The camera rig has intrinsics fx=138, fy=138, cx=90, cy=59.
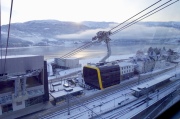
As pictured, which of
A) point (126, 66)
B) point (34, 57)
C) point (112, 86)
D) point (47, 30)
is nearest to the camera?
point (34, 57)

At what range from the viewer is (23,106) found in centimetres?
377

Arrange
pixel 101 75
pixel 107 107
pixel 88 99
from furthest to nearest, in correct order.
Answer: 1. pixel 101 75
2. pixel 88 99
3. pixel 107 107

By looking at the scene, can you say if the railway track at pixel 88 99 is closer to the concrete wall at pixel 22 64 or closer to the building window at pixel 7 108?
the building window at pixel 7 108

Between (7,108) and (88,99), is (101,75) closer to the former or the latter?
(88,99)

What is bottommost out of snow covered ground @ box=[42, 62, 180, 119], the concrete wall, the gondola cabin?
snow covered ground @ box=[42, 62, 180, 119]

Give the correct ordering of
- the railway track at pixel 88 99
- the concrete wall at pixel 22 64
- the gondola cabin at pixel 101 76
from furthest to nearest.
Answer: the gondola cabin at pixel 101 76
the railway track at pixel 88 99
the concrete wall at pixel 22 64

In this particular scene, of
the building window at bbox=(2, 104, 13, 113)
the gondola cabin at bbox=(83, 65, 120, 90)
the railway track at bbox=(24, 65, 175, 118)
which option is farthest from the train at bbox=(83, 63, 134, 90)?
the building window at bbox=(2, 104, 13, 113)

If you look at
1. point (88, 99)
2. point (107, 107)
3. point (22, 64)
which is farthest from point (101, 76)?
point (22, 64)

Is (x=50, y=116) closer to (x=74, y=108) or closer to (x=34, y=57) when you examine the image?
(x=74, y=108)

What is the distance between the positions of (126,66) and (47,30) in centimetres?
5441

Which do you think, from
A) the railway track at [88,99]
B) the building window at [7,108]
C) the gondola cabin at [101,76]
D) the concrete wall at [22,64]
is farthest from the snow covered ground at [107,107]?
the concrete wall at [22,64]

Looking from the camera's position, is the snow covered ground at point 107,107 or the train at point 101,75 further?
the train at point 101,75

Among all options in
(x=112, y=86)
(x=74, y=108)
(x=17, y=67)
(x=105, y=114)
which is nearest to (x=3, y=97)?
(x=17, y=67)

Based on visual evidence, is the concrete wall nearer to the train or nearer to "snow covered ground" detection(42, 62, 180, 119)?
"snow covered ground" detection(42, 62, 180, 119)
